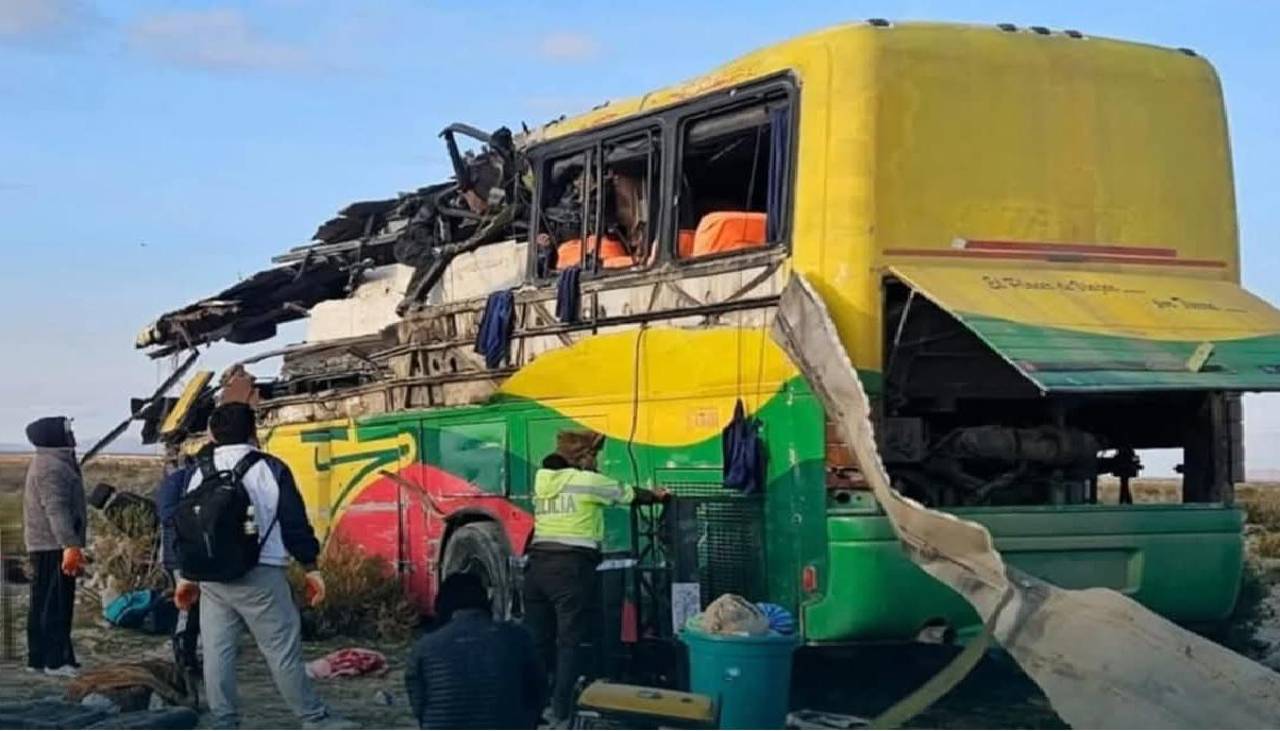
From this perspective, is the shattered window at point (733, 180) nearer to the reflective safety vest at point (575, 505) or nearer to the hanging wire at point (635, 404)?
the hanging wire at point (635, 404)

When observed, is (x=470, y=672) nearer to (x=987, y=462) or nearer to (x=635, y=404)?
(x=635, y=404)

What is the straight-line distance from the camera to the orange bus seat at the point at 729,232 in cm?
952

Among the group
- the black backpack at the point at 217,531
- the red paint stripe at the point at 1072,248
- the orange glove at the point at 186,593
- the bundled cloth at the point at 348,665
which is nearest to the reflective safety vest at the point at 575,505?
the black backpack at the point at 217,531

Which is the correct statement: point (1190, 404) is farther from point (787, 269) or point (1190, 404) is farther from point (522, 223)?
point (522, 223)

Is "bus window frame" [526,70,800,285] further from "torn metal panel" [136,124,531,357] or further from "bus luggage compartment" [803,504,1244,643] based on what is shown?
"bus luggage compartment" [803,504,1244,643]

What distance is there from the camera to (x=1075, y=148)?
31.4 feet

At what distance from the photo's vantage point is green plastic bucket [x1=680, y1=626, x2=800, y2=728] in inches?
326

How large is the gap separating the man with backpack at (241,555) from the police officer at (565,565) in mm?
1258

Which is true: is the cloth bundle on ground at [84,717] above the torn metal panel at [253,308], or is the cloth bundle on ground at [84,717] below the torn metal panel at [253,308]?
below

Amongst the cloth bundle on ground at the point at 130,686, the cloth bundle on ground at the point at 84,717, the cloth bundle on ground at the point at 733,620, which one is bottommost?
the cloth bundle on ground at the point at 84,717

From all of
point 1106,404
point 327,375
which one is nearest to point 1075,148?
point 1106,404

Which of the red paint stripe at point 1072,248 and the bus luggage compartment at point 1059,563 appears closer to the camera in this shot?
the bus luggage compartment at point 1059,563

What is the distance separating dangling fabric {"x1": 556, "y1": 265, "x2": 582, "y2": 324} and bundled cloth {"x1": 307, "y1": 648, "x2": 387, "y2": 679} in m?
2.53

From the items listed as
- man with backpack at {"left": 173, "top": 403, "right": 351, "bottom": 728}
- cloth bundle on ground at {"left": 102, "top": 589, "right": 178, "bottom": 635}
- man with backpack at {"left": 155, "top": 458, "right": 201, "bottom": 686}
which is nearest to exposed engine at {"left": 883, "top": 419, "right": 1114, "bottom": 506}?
man with backpack at {"left": 173, "top": 403, "right": 351, "bottom": 728}
